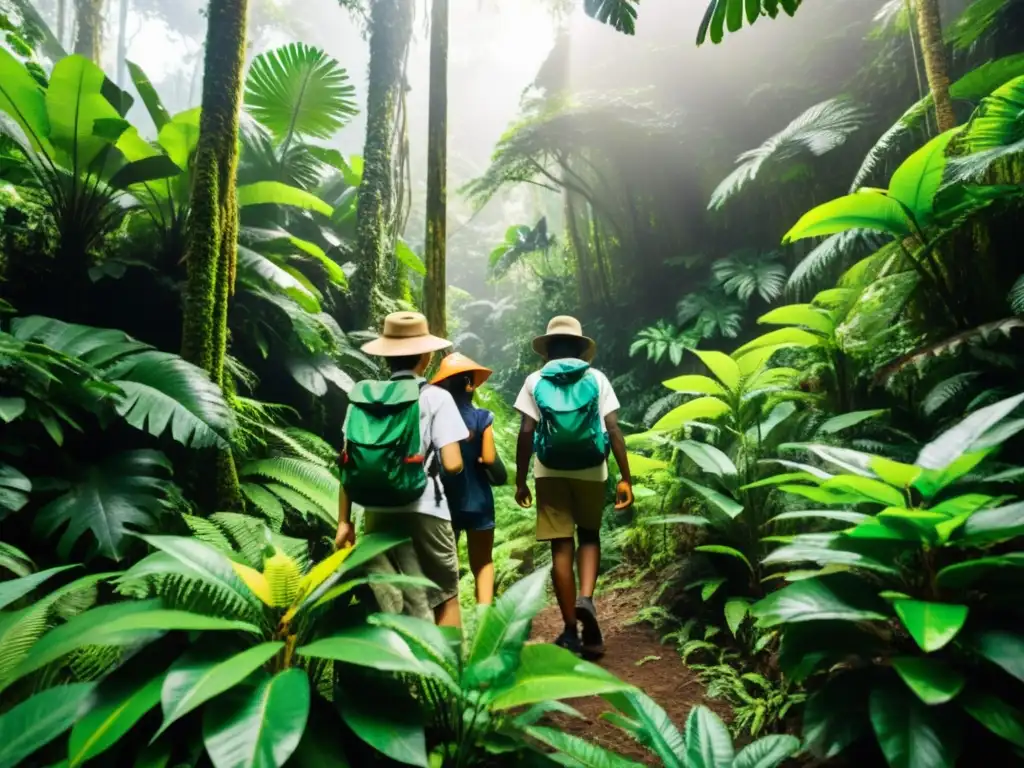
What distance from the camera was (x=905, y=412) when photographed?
324 centimetres

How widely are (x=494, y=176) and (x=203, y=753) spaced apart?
10.7 m

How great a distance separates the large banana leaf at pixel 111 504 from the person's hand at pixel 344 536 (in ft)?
3.08

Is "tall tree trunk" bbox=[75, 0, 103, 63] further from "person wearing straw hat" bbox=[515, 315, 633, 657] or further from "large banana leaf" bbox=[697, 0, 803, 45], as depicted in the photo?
"person wearing straw hat" bbox=[515, 315, 633, 657]

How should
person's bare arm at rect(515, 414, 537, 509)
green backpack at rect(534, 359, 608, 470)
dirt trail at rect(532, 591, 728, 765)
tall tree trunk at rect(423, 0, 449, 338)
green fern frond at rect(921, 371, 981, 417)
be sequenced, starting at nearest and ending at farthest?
dirt trail at rect(532, 591, 728, 765) → green fern frond at rect(921, 371, 981, 417) → green backpack at rect(534, 359, 608, 470) → person's bare arm at rect(515, 414, 537, 509) → tall tree trunk at rect(423, 0, 449, 338)

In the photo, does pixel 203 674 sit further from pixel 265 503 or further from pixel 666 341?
pixel 666 341

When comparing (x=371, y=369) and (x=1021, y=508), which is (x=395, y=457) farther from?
(x=371, y=369)

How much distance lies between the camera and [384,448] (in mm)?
2260

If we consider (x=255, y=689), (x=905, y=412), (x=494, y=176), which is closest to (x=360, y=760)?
(x=255, y=689)

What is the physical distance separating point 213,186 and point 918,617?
13.0ft

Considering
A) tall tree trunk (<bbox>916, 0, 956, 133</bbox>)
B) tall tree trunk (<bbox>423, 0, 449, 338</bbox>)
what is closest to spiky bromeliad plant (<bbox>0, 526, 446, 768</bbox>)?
tall tree trunk (<bbox>423, 0, 449, 338</bbox>)

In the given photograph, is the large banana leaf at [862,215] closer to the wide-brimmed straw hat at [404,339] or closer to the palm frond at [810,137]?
the wide-brimmed straw hat at [404,339]

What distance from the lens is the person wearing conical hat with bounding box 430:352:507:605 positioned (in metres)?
2.89

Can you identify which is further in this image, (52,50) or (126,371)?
(52,50)

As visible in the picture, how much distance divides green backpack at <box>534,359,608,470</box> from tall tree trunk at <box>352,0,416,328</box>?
11.3ft
